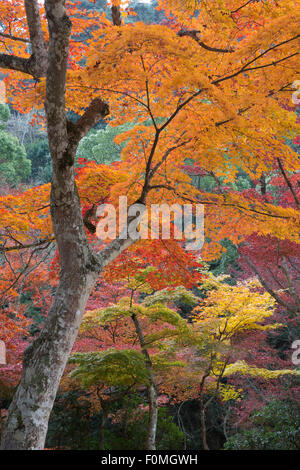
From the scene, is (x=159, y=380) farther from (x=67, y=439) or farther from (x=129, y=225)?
(x=129, y=225)

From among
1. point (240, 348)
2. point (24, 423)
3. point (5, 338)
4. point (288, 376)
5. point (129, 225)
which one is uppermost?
point (129, 225)

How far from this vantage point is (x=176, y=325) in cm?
683

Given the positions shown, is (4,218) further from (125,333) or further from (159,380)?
(159,380)

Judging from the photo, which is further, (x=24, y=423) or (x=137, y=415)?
(x=137, y=415)

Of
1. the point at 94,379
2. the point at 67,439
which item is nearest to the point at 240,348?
the point at 94,379

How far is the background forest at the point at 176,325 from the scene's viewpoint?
4.77m

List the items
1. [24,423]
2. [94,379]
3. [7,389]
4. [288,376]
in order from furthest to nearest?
[288,376], [7,389], [94,379], [24,423]

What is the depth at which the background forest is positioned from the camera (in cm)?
477

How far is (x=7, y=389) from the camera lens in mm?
7672

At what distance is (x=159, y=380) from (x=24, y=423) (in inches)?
248

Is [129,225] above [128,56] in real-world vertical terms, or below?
below

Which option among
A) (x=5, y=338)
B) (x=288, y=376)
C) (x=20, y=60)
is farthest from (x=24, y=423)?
(x=288, y=376)

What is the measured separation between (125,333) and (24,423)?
628cm

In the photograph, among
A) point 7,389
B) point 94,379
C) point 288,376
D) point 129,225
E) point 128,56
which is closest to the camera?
point 128,56
